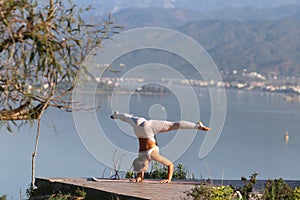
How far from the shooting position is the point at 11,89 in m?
6.97

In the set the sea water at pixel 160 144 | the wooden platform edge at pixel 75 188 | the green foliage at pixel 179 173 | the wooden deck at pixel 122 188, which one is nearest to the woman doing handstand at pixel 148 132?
the wooden deck at pixel 122 188

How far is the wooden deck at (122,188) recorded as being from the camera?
31.9 ft

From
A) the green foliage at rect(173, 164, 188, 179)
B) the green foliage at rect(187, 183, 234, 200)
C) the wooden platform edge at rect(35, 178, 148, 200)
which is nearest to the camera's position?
the green foliage at rect(187, 183, 234, 200)

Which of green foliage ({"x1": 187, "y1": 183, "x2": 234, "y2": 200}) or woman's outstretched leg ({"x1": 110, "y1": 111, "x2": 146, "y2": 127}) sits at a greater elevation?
woman's outstretched leg ({"x1": 110, "y1": 111, "x2": 146, "y2": 127})

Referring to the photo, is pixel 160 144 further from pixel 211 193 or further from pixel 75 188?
pixel 211 193

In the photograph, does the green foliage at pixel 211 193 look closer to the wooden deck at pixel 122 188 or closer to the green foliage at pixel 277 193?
the green foliage at pixel 277 193

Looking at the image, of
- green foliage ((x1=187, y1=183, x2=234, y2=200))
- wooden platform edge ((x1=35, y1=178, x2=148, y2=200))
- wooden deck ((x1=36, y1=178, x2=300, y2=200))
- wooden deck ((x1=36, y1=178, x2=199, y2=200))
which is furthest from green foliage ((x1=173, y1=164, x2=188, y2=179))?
green foliage ((x1=187, y1=183, x2=234, y2=200))

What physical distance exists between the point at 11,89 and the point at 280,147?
48.6 metres

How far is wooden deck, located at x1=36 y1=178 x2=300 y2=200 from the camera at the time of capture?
31.9ft

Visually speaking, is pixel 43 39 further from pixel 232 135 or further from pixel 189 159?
pixel 232 135

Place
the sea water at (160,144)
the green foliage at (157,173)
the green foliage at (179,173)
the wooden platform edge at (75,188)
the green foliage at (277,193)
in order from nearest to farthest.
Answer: the green foliage at (277,193), the wooden platform edge at (75,188), the green foliage at (157,173), the green foliage at (179,173), the sea water at (160,144)

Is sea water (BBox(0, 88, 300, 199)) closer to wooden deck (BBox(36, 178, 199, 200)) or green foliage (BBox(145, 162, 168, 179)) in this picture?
green foliage (BBox(145, 162, 168, 179))

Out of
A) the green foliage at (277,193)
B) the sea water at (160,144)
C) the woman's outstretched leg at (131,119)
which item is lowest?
the green foliage at (277,193)

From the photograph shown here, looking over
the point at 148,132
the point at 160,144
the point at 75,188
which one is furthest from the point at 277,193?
the point at 160,144
